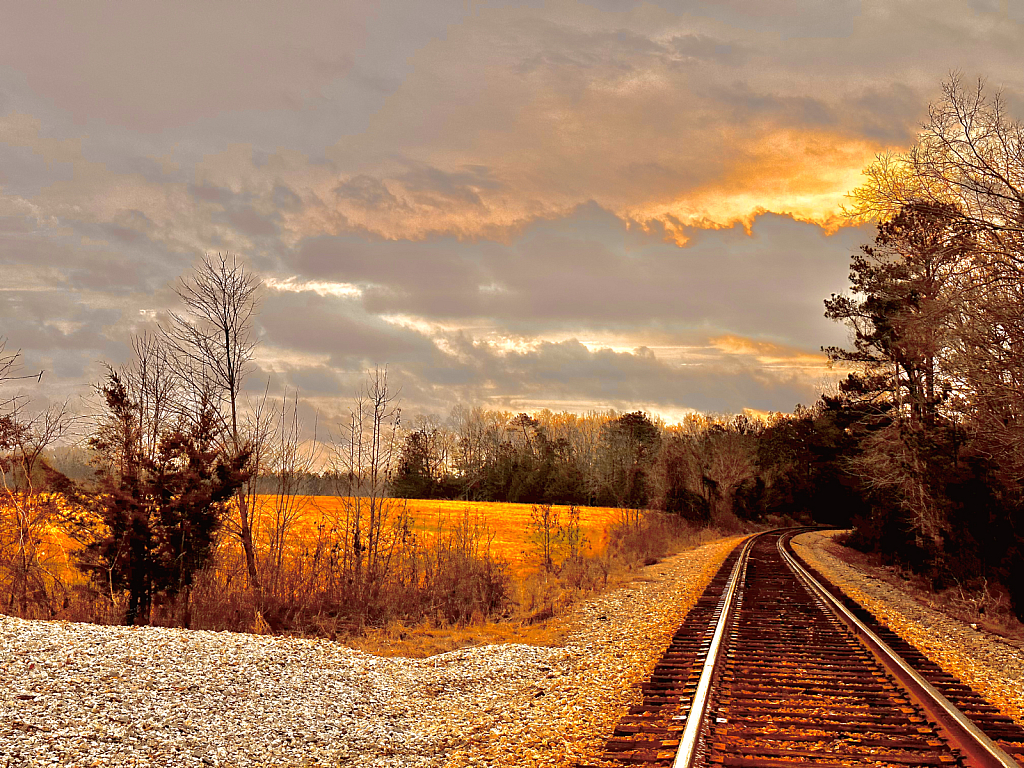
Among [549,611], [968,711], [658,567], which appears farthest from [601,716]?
[658,567]

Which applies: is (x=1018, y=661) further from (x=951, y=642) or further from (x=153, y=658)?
(x=153, y=658)

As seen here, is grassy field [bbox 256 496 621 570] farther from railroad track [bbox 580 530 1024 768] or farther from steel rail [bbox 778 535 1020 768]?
steel rail [bbox 778 535 1020 768]

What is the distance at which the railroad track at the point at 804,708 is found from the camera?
17.9 feet

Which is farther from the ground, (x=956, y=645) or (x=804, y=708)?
(x=804, y=708)

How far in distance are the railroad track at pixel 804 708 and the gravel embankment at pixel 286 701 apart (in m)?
0.55

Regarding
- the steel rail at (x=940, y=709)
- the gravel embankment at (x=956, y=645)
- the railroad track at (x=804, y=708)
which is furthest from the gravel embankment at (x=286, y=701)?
the gravel embankment at (x=956, y=645)

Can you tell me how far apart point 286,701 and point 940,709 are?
634cm

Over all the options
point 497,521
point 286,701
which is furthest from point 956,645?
point 497,521

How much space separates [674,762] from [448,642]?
21.2 feet

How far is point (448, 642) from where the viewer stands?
11094 mm

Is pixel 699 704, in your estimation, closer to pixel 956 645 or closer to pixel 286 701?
pixel 286 701

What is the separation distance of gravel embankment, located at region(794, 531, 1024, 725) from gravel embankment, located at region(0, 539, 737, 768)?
12.4ft

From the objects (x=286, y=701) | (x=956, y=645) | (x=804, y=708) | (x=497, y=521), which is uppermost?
(x=804, y=708)

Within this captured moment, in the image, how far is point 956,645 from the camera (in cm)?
1055
